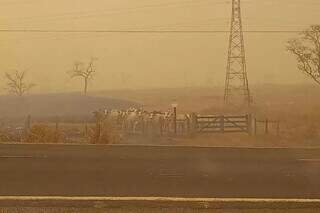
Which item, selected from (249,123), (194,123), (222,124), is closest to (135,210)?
(194,123)

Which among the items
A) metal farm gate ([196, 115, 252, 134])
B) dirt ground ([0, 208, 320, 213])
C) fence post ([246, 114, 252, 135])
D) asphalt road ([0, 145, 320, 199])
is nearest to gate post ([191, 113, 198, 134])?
metal farm gate ([196, 115, 252, 134])

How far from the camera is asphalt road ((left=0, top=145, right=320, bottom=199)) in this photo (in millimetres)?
8438

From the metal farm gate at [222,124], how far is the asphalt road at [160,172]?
36.6 ft

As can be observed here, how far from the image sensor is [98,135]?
62.9ft

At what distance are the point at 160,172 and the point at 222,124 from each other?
52.8 feet

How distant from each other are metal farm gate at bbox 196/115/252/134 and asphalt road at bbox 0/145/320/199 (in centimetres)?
1116

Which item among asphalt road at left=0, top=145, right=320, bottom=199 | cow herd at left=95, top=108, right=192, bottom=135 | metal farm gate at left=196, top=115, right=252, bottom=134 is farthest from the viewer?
metal farm gate at left=196, top=115, right=252, bottom=134

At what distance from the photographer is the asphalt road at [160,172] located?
8.44m

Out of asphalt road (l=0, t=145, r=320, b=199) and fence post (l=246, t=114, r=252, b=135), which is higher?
fence post (l=246, t=114, r=252, b=135)

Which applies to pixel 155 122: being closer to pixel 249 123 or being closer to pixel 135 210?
pixel 249 123

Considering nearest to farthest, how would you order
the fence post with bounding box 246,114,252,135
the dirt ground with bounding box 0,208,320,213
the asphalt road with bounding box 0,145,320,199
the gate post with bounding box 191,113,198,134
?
the dirt ground with bounding box 0,208,320,213, the asphalt road with bounding box 0,145,320,199, the gate post with bounding box 191,113,198,134, the fence post with bounding box 246,114,252,135

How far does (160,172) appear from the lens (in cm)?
1027

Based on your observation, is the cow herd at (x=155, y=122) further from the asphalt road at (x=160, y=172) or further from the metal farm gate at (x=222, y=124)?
the asphalt road at (x=160, y=172)

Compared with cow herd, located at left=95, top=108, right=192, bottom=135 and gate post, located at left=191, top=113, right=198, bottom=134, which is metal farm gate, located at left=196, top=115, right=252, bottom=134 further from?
cow herd, located at left=95, top=108, right=192, bottom=135
